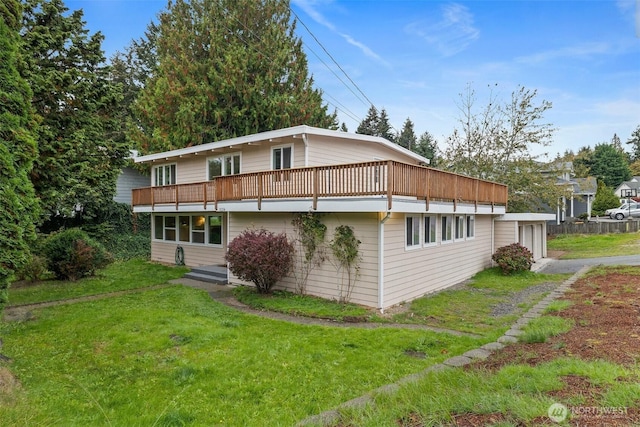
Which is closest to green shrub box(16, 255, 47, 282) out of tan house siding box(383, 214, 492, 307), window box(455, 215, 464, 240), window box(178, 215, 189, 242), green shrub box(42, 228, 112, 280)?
green shrub box(42, 228, 112, 280)

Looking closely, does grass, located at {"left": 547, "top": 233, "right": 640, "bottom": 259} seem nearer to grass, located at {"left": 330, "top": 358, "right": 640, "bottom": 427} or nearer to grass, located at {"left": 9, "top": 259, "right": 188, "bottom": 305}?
grass, located at {"left": 330, "top": 358, "right": 640, "bottom": 427}

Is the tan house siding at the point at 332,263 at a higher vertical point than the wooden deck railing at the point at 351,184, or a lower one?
lower

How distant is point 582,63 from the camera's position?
36.1 ft

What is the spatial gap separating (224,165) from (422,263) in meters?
8.97

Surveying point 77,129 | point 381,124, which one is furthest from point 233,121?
point 381,124

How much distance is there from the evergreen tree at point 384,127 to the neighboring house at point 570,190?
2079 centimetres

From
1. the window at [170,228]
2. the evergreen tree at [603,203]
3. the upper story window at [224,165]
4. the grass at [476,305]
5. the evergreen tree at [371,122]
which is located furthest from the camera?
the evergreen tree at [371,122]

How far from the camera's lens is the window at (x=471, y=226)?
14.0 m

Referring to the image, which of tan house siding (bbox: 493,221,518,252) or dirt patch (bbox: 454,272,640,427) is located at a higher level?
tan house siding (bbox: 493,221,518,252)

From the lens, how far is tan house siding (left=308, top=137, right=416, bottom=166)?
1198 centimetres

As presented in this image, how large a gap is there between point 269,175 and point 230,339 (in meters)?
5.47

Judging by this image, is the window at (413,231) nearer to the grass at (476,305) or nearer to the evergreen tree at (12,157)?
the grass at (476,305)

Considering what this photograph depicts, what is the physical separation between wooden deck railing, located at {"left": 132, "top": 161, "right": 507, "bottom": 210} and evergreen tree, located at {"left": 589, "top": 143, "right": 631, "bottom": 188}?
51.1 meters

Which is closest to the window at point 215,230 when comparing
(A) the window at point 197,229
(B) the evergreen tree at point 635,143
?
(A) the window at point 197,229
